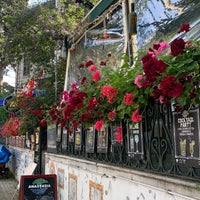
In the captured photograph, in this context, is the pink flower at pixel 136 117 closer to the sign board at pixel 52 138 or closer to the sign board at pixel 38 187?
the sign board at pixel 38 187

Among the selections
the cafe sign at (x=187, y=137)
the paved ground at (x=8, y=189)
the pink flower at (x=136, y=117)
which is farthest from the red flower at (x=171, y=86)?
the paved ground at (x=8, y=189)

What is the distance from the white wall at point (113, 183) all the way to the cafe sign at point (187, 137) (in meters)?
0.21

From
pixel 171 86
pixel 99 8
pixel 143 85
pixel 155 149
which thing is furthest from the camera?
pixel 99 8

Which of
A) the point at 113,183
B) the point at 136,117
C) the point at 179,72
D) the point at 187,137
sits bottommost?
the point at 113,183

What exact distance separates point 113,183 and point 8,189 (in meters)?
8.57

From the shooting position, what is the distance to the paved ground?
35.4ft

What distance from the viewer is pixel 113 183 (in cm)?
473

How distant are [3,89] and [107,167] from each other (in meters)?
16.5

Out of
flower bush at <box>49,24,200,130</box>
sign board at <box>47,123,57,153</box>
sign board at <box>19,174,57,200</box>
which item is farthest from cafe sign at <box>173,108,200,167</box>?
sign board at <box>47,123,57,153</box>

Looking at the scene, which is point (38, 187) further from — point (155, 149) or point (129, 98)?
point (129, 98)

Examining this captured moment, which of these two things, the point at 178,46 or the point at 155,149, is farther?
the point at 155,149

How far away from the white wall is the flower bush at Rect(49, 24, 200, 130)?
717 mm

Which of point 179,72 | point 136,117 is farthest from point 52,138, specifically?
point 179,72

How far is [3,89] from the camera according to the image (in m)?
20.3
